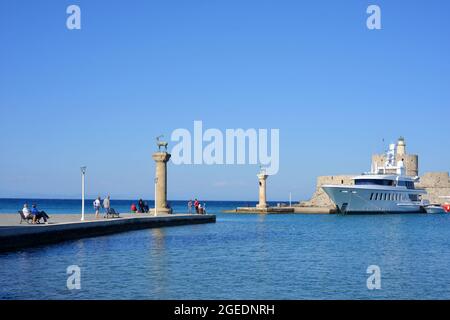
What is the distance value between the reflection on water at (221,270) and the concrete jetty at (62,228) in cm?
67

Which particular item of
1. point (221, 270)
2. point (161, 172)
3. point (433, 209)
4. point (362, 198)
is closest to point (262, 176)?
point (362, 198)

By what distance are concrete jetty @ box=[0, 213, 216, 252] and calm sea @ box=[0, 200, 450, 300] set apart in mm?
669

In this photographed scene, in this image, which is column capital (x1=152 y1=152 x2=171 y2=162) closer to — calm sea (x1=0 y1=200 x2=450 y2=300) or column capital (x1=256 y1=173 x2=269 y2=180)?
calm sea (x1=0 y1=200 x2=450 y2=300)

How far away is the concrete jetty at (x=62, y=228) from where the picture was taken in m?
26.5

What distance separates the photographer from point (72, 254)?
86.0 ft

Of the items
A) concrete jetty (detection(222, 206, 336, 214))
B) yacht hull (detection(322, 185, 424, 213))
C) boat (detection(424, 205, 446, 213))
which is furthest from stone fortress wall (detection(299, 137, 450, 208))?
yacht hull (detection(322, 185, 424, 213))

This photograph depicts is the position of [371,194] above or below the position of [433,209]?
above

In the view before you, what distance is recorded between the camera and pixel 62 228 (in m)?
31.2

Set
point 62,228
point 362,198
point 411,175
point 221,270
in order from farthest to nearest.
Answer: point 411,175 < point 362,198 < point 62,228 < point 221,270

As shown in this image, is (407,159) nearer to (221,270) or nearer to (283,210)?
(283,210)

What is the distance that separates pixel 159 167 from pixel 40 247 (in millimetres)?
22374

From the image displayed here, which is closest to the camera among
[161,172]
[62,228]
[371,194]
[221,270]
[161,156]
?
[221,270]

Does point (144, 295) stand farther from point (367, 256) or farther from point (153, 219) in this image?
point (153, 219)
